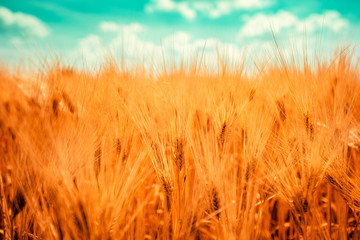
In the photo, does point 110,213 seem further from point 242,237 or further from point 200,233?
point 200,233

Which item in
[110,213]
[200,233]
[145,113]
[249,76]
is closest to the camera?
[110,213]

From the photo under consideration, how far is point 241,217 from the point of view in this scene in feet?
1.99

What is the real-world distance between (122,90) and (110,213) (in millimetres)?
674

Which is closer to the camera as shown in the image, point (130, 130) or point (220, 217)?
point (220, 217)

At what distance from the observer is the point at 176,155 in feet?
2.33

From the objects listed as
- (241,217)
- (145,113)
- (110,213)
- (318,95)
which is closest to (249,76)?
(318,95)

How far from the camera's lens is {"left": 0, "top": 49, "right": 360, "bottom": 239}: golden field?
578 mm

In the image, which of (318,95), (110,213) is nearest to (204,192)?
(110,213)

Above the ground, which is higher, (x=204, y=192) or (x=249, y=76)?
(x=249, y=76)

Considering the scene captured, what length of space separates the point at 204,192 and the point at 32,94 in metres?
0.81

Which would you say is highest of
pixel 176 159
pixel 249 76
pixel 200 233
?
pixel 249 76

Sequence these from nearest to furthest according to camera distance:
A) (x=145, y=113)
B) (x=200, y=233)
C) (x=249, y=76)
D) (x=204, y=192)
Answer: (x=204, y=192)
(x=145, y=113)
(x=200, y=233)
(x=249, y=76)

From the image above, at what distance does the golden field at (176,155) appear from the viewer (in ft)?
1.90

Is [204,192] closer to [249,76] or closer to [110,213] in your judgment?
[110,213]
